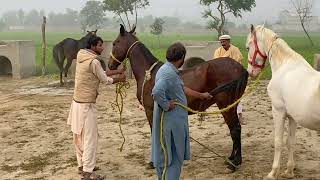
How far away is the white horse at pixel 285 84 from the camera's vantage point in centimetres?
489

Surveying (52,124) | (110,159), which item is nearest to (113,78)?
(110,159)

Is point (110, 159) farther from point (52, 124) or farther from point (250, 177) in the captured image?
point (52, 124)

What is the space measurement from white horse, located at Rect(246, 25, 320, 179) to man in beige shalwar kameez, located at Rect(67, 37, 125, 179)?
1954 mm

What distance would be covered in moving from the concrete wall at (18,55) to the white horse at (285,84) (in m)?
12.3

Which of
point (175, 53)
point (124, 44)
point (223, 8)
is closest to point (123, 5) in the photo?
point (223, 8)

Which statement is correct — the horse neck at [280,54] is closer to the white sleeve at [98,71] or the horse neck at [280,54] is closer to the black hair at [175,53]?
the black hair at [175,53]

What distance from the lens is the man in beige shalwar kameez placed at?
5.41m

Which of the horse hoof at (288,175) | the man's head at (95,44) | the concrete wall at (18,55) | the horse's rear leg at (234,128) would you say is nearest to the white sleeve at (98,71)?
the man's head at (95,44)

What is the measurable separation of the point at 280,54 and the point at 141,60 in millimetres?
2031

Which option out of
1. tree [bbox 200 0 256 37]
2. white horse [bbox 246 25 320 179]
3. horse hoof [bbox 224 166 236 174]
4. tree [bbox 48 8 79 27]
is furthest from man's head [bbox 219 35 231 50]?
tree [bbox 48 8 79 27]

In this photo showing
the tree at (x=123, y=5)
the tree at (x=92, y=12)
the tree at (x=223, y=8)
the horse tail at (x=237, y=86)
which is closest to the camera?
the horse tail at (x=237, y=86)

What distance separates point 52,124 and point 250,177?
4878mm

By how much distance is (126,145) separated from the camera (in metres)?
7.40

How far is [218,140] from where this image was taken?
7.59m
